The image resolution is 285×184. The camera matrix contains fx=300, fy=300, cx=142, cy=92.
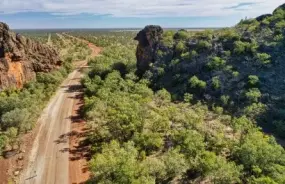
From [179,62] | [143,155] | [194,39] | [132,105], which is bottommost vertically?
[143,155]

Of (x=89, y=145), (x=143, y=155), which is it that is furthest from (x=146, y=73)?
(x=143, y=155)

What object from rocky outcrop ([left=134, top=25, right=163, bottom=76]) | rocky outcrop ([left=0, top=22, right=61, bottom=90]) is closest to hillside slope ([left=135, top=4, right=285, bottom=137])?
rocky outcrop ([left=134, top=25, right=163, bottom=76])

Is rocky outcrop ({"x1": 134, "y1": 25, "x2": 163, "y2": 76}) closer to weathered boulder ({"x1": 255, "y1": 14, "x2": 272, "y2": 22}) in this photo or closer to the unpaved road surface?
the unpaved road surface

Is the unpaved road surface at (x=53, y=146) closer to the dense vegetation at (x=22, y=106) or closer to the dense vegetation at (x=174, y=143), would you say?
the dense vegetation at (x=22, y=106)

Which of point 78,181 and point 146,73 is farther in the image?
point 146,73

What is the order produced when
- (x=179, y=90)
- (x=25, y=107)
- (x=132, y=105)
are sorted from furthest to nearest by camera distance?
(x=179, y=90) → (x=25, y=107) → (x=132, y=105)

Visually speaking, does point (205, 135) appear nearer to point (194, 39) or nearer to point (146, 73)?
point (146, 73)
